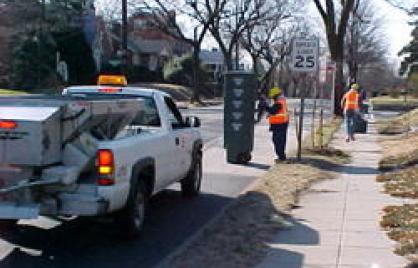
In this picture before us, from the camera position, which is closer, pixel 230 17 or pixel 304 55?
pixel 304 55

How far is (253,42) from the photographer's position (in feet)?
290

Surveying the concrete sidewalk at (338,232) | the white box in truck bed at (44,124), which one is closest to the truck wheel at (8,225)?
the white box in truck bed at (44,124)

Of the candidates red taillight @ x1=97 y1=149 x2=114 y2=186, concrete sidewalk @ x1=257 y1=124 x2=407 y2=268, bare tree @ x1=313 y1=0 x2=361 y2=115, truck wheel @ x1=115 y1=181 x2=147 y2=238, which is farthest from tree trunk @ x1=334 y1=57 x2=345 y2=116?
red taillight @ x1=97 y1=149 x2=114 y2=186

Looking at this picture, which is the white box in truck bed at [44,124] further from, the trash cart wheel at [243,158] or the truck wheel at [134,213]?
the trash cart wheel at [243,158]

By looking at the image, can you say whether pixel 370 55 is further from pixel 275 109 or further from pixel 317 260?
pixel 317 260

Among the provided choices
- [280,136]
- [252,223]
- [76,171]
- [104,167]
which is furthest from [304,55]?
[76,171]

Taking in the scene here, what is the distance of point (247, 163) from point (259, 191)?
5.16 m

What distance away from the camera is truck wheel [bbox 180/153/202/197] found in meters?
12.6

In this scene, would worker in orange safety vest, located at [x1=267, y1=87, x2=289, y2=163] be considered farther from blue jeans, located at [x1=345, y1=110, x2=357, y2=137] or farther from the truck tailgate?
the truck tailgate

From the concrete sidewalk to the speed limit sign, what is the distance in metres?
3.16

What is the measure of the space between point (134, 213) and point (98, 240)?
21.5 inches

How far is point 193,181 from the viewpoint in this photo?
504 inches

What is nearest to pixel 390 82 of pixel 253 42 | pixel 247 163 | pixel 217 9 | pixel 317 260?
pixel 253 42

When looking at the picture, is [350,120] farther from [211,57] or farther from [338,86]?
[211,57]
